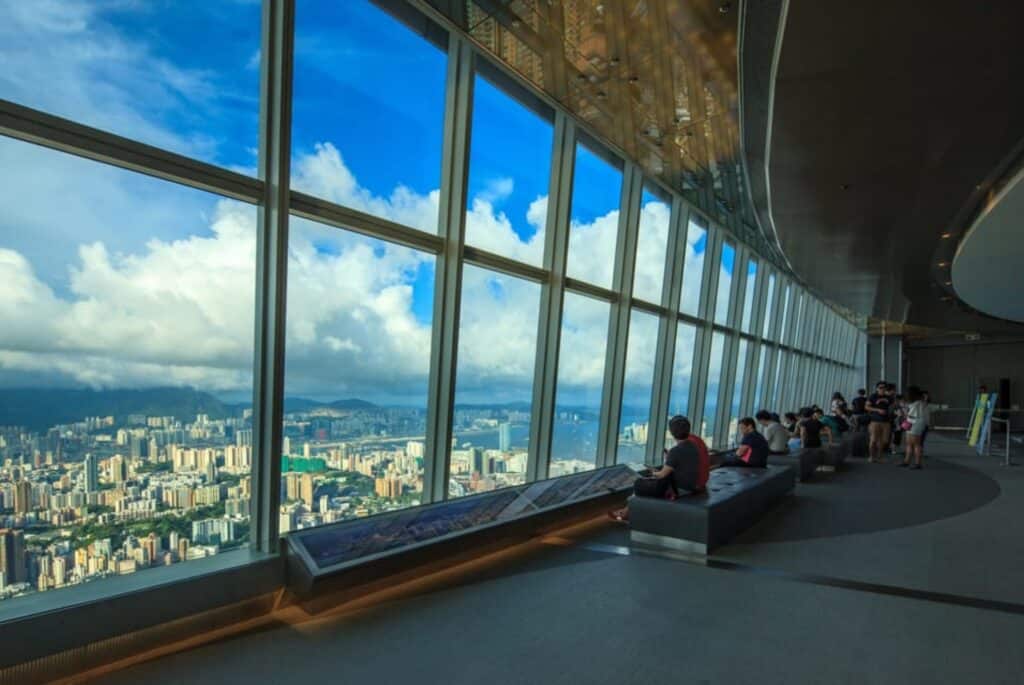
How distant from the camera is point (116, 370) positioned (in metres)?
3.55

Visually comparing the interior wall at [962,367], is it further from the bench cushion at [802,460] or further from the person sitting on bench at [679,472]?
the person sitting on bench at [679,472]

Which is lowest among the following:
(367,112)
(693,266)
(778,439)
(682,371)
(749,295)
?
(778,439)

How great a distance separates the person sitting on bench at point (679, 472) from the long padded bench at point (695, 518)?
9 centimetres

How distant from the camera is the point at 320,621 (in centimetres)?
374

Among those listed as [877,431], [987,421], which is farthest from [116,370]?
[987,421]

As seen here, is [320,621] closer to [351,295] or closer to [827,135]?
[351,295]

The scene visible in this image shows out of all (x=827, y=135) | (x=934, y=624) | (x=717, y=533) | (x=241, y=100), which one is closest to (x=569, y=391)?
(x=717, y=533)

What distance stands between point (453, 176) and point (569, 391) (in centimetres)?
321

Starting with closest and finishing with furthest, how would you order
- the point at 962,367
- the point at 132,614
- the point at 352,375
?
the point at 132,614, the point at 352,375, the point at 962,367

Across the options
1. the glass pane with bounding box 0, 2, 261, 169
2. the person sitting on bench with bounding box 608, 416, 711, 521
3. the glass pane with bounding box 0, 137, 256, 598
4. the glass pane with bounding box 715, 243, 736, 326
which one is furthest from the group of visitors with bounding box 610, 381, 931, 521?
the glass pane with bounding box 0, 2, 261, 169

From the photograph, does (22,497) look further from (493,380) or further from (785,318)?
(785,318)

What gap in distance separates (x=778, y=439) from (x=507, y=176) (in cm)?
652

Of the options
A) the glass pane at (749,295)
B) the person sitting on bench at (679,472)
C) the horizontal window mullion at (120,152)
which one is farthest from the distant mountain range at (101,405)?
the glass pane at (749,295)

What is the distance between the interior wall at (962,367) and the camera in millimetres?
28609
